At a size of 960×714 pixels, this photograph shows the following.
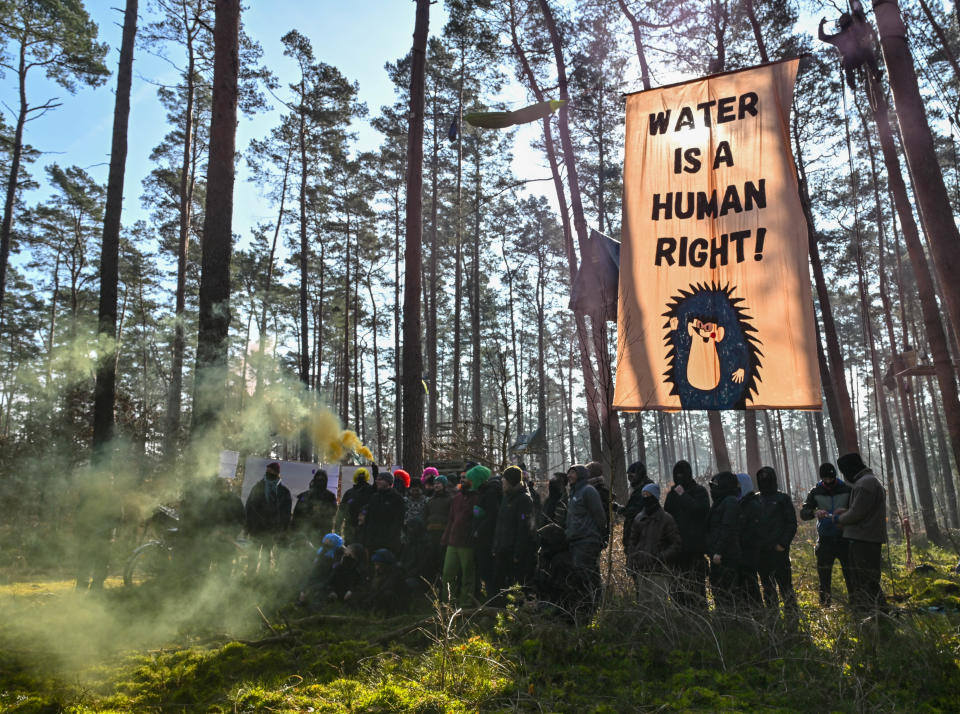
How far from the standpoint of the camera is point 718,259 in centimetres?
619

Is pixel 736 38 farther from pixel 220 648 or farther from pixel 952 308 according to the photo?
pixel 220 648

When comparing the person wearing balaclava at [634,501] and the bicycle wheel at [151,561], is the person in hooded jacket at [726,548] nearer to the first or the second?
the person wearing balaclava at [634,501]

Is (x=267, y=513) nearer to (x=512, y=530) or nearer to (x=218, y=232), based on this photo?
(x=512, y=530)

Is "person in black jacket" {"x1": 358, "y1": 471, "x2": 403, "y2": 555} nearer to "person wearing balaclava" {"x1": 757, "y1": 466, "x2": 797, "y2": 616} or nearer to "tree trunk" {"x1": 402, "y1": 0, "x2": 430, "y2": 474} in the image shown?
"tree trunk" {"x1": 402, "y1": 0, "x2": 430, "y2": 474}

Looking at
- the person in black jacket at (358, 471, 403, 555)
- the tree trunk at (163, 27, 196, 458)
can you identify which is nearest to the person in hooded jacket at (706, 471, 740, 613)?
the person in black jacket at (358, 471, 403, 555)

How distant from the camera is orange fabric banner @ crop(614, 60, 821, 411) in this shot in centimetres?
587

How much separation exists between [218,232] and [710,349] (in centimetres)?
616

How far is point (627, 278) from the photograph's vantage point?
659 centimetres

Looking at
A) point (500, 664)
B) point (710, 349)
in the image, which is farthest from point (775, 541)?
point (500, 664)

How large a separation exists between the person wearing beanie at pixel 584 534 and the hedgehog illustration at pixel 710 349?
1331mm

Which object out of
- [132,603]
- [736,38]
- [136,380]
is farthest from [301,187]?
[136,380]

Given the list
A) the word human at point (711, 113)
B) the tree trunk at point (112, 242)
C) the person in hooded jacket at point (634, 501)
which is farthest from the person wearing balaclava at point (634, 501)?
the tree trunk at point (112, 242)

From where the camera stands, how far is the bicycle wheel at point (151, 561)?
7773 mm

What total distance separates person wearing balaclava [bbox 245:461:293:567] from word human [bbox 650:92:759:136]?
21.9ft
